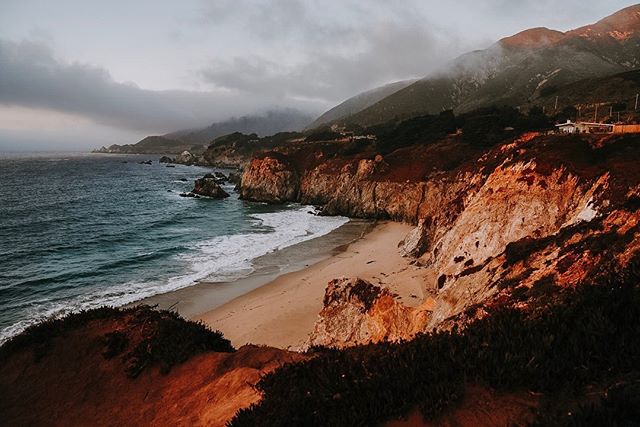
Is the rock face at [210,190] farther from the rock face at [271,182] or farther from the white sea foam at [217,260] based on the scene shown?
the white sea foam at [217,260]

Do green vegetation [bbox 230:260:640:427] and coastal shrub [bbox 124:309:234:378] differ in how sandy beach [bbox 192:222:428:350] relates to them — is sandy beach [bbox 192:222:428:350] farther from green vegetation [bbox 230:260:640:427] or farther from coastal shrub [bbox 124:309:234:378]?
green vegetation [bbox 230:260:640:427]

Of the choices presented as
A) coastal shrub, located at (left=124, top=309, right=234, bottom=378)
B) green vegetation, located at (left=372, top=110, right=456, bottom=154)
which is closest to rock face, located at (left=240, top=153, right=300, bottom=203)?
green vegetation, located at (left=372, top=110, right=456, bottom=154)

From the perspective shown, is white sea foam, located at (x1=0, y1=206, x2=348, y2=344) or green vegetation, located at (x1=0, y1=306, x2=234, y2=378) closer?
green vegetation, located at (x1=0, y1=306, x2=234, y2=378)

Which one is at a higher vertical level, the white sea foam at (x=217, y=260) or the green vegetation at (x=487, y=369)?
the green vegetation at (x=487, y=369)

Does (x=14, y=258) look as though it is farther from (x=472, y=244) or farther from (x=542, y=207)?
(x=542, y=207)

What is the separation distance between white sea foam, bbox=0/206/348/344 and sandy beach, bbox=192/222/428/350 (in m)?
5.11

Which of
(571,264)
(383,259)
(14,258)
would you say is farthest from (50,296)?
(571,264)

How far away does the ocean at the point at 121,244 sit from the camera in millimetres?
25109

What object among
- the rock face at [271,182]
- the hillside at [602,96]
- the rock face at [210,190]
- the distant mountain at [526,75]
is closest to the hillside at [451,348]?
the rock face at [271,182]

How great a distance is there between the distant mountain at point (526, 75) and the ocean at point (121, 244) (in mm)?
104979

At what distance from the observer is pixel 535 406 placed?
180 inches

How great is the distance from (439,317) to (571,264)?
4769 millimetres

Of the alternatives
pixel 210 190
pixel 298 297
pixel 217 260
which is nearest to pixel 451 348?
pixel 298 297

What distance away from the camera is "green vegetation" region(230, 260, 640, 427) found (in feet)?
15.7
